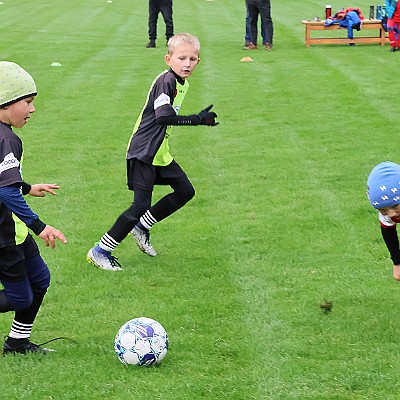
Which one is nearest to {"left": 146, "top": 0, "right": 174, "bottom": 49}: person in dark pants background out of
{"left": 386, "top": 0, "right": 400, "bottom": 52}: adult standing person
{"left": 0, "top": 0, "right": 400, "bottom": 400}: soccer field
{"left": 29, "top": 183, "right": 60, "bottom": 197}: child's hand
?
{"left": 0, "top": 0, "right": 400, "bottom": 400}: soccer field

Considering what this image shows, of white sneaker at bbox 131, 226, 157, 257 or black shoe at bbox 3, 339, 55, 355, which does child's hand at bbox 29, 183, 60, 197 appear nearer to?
black shoe at bbox 3, 339, 55, 355

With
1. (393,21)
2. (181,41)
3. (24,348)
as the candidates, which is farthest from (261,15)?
(24,348)

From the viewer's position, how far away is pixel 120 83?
1728 centimetres

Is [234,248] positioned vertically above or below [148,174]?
below

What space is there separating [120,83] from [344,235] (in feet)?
33.4

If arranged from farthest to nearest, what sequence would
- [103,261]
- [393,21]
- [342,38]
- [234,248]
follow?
1. [342,38]
2. [393,21]
3. [234,248]
4. [103,261]

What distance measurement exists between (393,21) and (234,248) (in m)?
14.6

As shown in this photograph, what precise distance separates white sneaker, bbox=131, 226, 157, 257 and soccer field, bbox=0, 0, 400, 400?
0.25ft

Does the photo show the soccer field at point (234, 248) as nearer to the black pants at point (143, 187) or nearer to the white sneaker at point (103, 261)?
the white sneaker at point (103, 261)

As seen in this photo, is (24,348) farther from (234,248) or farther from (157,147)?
(234,248)

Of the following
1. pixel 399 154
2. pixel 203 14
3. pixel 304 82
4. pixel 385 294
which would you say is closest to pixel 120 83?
pixel 304 82

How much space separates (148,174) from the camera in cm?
719

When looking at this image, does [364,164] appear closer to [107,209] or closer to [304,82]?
[107,209]

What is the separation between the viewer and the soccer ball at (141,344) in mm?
5219
